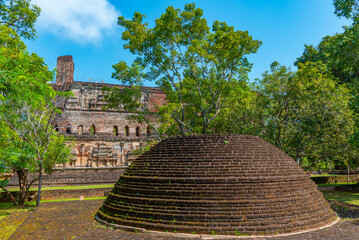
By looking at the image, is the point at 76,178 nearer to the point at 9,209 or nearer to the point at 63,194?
the point at 63,194

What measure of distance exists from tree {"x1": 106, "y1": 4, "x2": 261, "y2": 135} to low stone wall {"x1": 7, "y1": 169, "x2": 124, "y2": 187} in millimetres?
7192

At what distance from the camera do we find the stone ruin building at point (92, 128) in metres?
25.2

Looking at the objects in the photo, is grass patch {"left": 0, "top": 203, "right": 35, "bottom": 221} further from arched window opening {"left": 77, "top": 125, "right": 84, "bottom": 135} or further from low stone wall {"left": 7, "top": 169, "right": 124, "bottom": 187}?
arched window opening {"left": 77, "top": 125, "right": 84, "bottom": 135}

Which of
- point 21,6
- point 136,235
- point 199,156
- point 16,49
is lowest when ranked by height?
point 136,235

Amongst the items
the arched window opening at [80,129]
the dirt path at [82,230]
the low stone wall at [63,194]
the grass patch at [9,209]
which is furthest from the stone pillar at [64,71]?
the dirt path at [82,230]

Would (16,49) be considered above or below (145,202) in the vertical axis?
above

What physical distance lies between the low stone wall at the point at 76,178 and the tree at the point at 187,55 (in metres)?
7.19

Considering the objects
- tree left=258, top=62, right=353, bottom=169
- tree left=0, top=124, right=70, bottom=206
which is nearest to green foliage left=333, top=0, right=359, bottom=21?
tree left=258, top=62, right=353, bottom=169

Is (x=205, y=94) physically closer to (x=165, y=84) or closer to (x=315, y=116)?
(x=165, y=84)

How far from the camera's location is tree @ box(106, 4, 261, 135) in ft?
56.1

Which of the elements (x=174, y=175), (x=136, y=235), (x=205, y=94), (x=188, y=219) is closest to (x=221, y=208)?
(x=188, y=219)

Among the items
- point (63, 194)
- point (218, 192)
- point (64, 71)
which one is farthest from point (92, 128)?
point (218, 192)

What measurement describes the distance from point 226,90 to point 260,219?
1214cm

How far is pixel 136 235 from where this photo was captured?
7.89 metres
